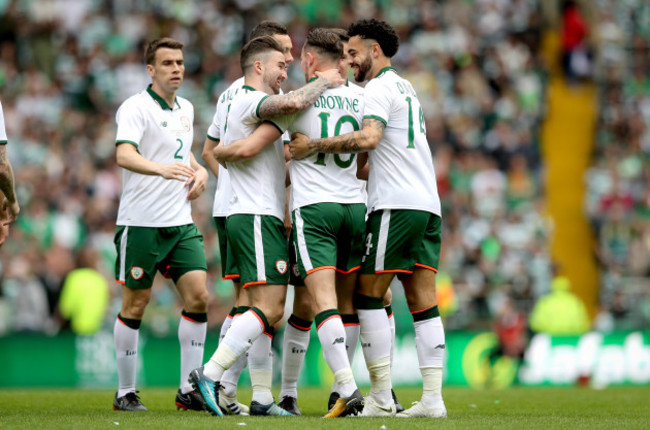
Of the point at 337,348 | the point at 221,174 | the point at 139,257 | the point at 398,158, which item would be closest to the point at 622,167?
the point at 221,174

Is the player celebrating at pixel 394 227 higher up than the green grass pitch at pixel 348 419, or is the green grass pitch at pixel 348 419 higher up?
the player celebrating at pixel 394 227

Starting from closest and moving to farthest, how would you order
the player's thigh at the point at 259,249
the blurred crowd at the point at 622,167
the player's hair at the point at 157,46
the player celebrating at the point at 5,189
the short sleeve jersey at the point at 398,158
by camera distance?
the player celebrating at the point at 5,189 < the player's thigh at the point at 259,249 < the short sleeve jersey at the point at 398,158 < the player's hair at the point at 157,46 < the blurred crowd at the point at 622,167

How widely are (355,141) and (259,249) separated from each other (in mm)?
1102

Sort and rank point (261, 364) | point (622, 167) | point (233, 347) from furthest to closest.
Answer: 1. point (622, 167)
2. point (261, 364)
3. point (233, 347)

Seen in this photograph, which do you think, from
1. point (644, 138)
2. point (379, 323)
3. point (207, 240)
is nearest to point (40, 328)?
point (207, 240)

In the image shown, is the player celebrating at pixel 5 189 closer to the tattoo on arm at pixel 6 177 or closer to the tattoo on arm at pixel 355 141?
the tattoo on arm at pixel 6 177

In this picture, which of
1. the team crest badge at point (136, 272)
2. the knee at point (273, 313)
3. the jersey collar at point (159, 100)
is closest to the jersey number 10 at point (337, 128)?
the knee at point (273, 313)

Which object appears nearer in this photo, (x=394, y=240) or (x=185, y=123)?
(x=394, y=240)

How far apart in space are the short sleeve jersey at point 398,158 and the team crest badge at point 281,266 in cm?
81

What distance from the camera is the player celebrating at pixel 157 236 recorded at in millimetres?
8984

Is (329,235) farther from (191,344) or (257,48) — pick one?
(191,344)

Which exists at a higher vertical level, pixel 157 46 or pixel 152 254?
pixel 157 46

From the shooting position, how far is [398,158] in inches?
315

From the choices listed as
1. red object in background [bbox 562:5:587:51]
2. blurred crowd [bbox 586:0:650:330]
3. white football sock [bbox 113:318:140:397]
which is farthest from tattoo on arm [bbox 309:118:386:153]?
red object in background [bbox 562:5:587:51]
